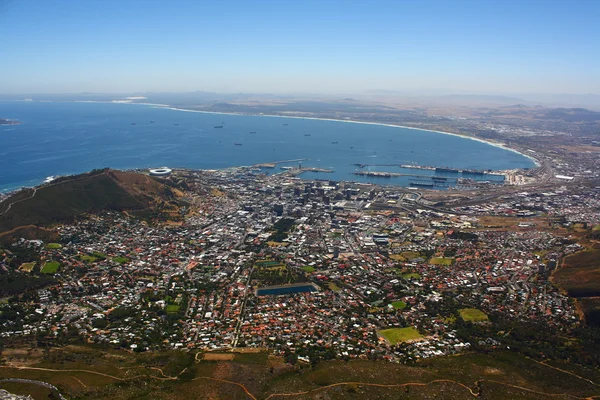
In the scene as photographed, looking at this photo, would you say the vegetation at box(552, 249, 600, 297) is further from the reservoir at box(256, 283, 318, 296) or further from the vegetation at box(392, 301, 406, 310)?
the reservoir at box(256, 283, 318, 296)

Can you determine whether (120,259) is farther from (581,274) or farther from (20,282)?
(581,274)

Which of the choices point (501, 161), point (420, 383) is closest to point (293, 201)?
point (420, 383)

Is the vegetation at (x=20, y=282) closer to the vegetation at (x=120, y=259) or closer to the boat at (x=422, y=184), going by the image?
the vegetation at (x=120, y=259)

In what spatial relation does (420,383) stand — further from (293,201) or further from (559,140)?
(559,140)

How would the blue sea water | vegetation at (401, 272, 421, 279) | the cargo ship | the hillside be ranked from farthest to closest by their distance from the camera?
the blue sea water
the cargo ship
the hillside
vegetation at (401, 272, 421, 279)

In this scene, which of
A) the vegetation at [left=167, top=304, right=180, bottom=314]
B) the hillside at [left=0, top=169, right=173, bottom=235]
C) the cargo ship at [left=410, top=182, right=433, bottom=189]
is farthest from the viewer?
the cargo ship at [left=410, top=182, right=433, bottom=189]

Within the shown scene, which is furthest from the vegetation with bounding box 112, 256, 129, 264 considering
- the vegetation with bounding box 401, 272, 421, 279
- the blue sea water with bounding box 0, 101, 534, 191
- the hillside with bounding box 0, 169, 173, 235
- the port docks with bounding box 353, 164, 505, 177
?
the port docks with bounding box 353, 164, 505, 177

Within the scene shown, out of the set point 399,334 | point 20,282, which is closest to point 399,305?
point 399,334
